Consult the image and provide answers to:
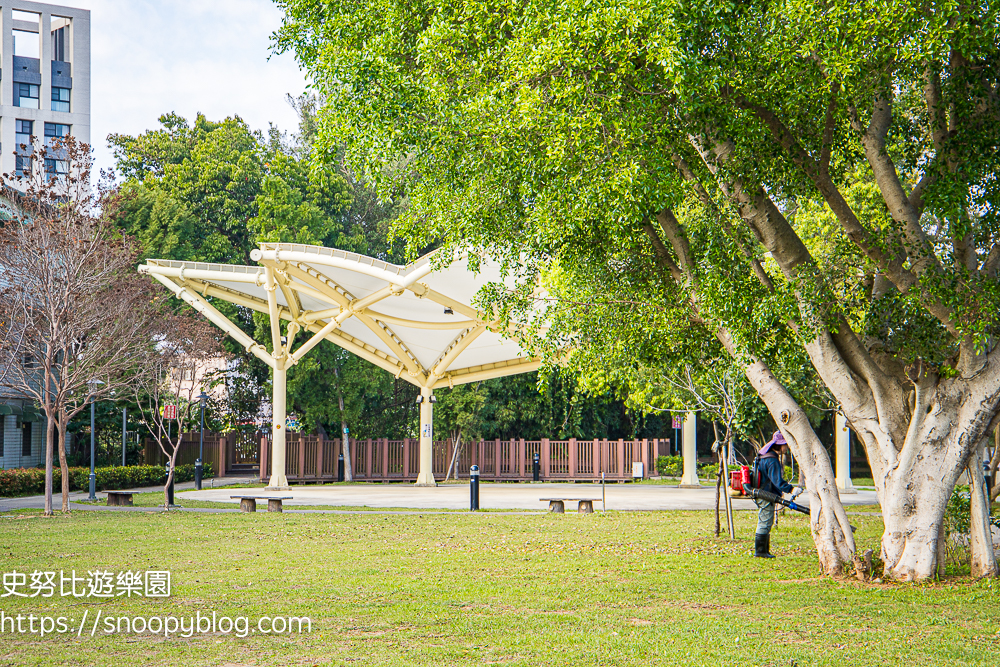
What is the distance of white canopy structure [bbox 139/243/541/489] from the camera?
2406 centimetres

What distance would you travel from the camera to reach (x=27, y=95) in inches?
2420

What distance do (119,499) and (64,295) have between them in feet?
16.7

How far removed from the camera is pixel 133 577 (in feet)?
31.6

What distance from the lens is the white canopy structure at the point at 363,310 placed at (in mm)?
24062

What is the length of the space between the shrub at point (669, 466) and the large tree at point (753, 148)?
28.2m

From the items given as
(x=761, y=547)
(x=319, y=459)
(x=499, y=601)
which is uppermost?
(x=499, y=601)

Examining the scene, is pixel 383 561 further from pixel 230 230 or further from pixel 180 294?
pixel 230 230

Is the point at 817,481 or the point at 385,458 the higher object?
→ the point at 817,481

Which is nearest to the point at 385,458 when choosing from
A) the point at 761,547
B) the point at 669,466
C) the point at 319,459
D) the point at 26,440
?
the point at 319,459

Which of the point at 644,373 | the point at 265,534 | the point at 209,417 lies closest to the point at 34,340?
the point at 265,534

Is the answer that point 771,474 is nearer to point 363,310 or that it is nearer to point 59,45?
point 363,310

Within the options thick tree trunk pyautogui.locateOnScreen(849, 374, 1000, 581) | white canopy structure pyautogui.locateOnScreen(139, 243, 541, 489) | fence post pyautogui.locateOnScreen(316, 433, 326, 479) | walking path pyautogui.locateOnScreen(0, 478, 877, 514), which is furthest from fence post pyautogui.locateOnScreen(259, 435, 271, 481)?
thick tree trunk pyautogui.locateOnScreen(849, 374, 1000, 581)

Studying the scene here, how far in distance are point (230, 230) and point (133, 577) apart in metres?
28.2

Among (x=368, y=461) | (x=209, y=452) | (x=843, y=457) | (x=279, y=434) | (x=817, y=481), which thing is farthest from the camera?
(x=209, y=452)
